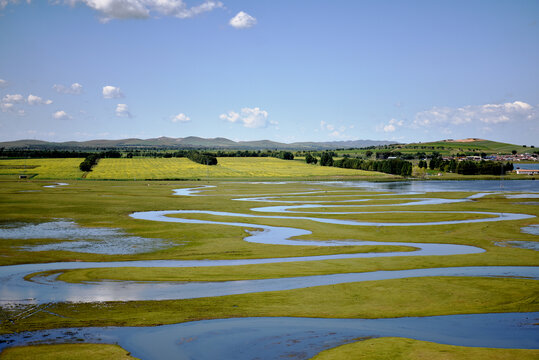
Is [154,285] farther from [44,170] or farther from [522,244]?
[44,170]

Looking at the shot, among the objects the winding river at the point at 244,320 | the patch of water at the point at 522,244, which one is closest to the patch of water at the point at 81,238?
the winding river at the point at 244,320

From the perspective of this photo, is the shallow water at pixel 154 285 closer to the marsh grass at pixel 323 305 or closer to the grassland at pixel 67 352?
the marsh grass at pixel 323 305

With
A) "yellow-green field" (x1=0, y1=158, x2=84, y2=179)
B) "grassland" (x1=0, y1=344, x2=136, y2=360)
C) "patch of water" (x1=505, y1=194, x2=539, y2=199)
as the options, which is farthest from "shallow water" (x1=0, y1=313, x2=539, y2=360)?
"yellow-green field" (x1=0, y1=158, x2=84, y2=179)

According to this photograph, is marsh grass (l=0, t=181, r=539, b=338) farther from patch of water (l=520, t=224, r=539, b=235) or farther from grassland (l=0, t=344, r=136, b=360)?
grassland (l=0, t=344, r=136, b=360)

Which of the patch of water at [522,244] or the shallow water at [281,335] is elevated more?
the patch of water at [522,244]

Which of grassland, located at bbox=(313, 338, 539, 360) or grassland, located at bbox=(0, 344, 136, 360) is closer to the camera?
grassland, located at bbox=(0, 344, 136, 360)

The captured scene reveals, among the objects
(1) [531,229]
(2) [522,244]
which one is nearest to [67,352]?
(2) [522,244]

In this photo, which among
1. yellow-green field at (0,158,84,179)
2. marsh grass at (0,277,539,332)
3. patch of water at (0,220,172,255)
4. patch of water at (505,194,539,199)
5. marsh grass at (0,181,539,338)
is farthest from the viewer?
yellow-green field at (0,158,84,179)

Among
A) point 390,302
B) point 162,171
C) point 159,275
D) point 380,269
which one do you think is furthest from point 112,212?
point 162,171

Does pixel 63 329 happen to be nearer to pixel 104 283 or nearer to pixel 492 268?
pixel 104 283
